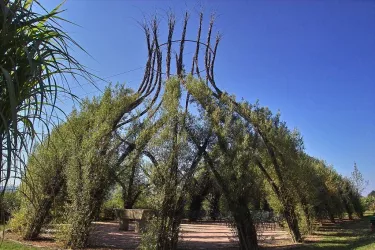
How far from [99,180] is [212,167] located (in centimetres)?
295

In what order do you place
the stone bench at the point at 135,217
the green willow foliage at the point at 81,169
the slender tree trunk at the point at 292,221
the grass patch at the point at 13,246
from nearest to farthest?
the grass patch at the point at 13,246
the green willow foliage at the point at 81,169
the slender tree trunk at the point at 292,221
the stone bench at the point at 135,217

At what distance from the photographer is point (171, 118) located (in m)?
8.70

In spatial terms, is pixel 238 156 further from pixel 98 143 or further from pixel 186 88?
pixel 98 143

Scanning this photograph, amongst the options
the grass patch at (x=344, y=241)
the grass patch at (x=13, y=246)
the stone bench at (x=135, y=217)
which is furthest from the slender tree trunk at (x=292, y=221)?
the grass patch at (x=13, y=246)

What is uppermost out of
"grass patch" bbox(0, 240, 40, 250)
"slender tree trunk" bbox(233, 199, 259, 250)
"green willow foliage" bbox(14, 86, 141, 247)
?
"green willow foliage" bbox(14, 86, 141, 247)

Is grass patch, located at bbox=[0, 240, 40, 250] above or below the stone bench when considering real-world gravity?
below

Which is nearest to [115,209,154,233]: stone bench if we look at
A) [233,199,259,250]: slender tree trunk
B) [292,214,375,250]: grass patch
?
[233,199,259,250]: slender tree trunk

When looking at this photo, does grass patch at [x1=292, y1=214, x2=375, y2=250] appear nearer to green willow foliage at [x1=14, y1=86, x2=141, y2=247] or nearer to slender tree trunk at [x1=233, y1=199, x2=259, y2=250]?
slender tree trunk at [x1=233, y1=199, x2=259, y2=250]

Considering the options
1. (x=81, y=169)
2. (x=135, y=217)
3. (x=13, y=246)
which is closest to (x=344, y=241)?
(x=135, y=217)

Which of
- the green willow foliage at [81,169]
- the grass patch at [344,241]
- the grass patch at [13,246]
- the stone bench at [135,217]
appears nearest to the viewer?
the grass patch at [13,246]

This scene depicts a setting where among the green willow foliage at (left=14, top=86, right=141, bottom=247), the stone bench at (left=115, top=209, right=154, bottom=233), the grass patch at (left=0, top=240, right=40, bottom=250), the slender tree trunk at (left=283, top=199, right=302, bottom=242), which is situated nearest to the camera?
the grass patch at (left=0, top=240, right=40, bottom=250)

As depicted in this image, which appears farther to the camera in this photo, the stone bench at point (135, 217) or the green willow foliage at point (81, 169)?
the stone bench at point (135, 217)

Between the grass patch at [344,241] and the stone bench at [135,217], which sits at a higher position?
the stone bench at [135,217]

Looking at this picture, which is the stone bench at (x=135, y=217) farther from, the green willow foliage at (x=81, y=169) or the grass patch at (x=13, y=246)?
the grass patch at (x=13, y=246)
